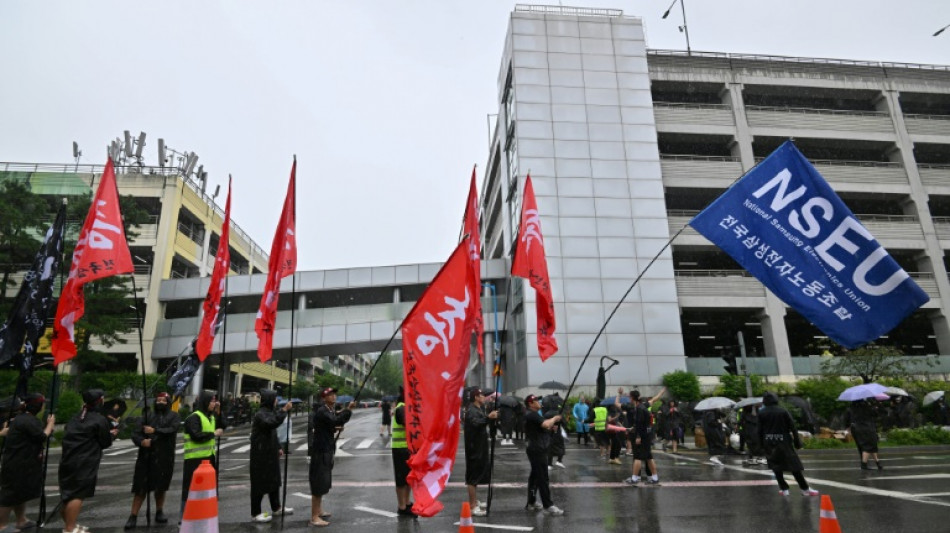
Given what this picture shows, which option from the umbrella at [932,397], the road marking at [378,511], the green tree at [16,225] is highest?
the green tree at [16,225]

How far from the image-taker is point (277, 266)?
8.70m

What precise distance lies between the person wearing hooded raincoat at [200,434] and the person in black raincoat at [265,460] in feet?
1.83

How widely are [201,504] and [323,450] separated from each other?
291 cm

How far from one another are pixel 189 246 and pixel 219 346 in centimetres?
1016

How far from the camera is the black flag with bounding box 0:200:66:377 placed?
315 inches

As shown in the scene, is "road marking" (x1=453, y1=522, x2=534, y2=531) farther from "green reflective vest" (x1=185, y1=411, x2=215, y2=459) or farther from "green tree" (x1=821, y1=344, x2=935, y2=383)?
"green tree" (x1=821, y1=344, x2=935, y2=383)

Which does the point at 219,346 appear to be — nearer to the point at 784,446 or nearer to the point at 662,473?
the point at 662,473

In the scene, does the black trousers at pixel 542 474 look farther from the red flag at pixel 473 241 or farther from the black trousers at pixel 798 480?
the black trousers at pixel 798 480

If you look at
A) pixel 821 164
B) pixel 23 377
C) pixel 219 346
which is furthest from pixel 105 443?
pixel 821 164

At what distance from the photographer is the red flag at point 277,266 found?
339 inches

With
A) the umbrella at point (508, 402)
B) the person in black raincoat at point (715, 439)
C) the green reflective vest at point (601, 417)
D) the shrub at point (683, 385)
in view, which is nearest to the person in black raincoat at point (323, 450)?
the green reflective vest at point (601, 417)

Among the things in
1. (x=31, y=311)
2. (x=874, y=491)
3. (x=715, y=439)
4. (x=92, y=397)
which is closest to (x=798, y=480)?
(x=874, y=491)

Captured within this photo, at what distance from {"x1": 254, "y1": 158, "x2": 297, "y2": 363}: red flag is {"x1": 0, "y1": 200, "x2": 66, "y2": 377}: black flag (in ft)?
9.82

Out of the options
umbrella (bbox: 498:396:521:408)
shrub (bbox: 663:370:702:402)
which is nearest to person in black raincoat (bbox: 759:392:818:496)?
umbrella (bbox: 498:396:521:408)
